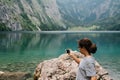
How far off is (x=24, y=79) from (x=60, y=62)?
9948 millimetres

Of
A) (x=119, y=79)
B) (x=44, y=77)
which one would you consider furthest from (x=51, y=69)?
(x=119, y=79)

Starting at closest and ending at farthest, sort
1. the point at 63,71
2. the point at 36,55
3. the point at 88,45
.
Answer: the point at 88,45 → the point at 63,71 → the point at 36,55

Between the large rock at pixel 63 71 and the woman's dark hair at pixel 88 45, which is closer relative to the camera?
the woman's dark hair at pixel 88 45

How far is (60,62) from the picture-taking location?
20828 mm

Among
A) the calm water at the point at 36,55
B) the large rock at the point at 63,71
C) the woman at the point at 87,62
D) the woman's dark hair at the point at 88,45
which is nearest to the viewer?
the woman at the point at 87,62

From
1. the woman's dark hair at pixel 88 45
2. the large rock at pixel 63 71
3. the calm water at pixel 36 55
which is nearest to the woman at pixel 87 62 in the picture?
the woman's dark hair at pixel 88 45

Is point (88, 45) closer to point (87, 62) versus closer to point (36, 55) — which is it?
point (87, 62)

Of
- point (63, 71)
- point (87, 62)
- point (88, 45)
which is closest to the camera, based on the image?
point (87, 62)

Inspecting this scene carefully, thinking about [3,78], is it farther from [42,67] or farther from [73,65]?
[73,65]

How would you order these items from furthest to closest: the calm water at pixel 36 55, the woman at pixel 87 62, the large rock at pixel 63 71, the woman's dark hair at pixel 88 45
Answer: the calm water at pixel 36 55, the large rock at pixel 63 71, the woman's dark hair at pixel 88 45, the woman at pixel 87 62

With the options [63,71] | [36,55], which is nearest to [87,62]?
[63,71]

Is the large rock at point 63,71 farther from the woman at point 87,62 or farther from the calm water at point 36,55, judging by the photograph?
the calm water at point 36,55

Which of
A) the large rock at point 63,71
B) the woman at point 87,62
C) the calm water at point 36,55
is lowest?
the calm water at point 36,55

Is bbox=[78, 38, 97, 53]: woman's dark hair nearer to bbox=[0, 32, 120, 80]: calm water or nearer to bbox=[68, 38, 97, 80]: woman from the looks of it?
bbox=[68, 38, 97, 80]: woman
